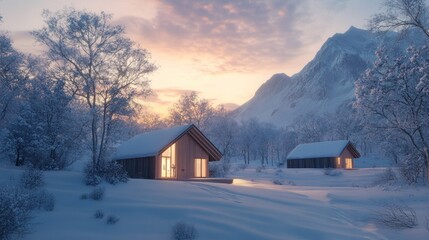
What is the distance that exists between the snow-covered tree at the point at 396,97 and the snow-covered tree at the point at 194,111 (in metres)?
38.8

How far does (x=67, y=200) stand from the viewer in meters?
12.1

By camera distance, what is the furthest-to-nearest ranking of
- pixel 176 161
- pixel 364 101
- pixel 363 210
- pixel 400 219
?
pixel 176 161 < pixel 364 101 < pixel 363 210 < pixel 400 219

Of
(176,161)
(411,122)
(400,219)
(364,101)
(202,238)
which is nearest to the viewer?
Result: (202,238)

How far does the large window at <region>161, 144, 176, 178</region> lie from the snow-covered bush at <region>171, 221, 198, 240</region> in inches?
730

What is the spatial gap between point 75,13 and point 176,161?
1355cm

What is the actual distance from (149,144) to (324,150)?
39.5 metres

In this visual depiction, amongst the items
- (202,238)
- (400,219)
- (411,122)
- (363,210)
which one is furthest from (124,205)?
(411,122)

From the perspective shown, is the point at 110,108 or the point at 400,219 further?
the point at 110,108

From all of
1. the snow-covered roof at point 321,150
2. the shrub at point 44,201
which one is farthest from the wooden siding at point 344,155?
the shrub at point 44,201

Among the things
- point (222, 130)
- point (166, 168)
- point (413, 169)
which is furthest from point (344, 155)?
point (166, 168)

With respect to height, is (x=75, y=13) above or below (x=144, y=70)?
above

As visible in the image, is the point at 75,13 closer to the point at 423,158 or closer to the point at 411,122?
the point at 411,122

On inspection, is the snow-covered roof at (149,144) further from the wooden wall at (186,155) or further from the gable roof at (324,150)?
the gable roof at (324,150)

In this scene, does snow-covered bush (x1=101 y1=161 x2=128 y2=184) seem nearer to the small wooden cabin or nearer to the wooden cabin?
the wooden cabin
